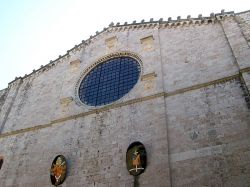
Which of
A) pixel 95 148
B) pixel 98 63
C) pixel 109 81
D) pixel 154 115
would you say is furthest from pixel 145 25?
pixel 95 148

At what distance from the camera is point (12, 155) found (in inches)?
718

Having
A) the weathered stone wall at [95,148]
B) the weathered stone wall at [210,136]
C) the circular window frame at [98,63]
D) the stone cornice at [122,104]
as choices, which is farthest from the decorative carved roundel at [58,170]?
the weathered stone wall at [210,136]

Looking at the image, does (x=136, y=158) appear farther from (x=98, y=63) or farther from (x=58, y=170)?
(x=98, y=63)

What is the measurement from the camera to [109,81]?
62.7 feet

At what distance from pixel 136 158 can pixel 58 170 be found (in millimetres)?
4108

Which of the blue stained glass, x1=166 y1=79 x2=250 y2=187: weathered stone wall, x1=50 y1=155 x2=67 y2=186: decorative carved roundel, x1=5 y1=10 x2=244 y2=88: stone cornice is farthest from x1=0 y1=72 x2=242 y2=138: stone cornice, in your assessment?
x1=5 y1=10 x2=244 y2=88: stone cornice

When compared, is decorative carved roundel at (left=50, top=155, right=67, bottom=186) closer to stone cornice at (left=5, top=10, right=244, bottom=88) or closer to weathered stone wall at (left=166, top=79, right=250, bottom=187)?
weathered stone wall at (left=166, top=79, right=250, bottom=187)

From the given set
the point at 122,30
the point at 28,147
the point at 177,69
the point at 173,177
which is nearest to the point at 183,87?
the point at 177,69

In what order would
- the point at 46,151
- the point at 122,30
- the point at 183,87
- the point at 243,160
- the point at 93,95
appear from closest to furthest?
the point at 243,160 → the point at 183,87 → the point at 46,151 → the point at 93,95 → the point at 122,30

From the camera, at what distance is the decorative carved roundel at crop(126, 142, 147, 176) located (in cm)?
1399

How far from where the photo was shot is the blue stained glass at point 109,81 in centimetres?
1812

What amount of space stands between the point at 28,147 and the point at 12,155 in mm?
1015

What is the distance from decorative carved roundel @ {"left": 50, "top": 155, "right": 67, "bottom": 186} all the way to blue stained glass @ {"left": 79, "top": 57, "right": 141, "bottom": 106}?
3.60 meters

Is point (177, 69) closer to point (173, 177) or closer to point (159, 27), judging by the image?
point (159, 27)
